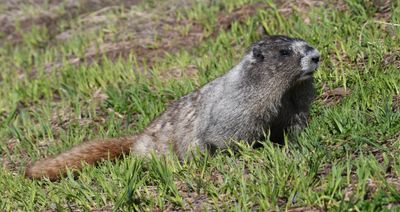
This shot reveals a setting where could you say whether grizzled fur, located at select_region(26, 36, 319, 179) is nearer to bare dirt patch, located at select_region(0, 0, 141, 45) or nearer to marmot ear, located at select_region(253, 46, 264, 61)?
marmot ear, located at select_region(253, 46, 264, 61)

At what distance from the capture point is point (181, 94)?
21.9 feet

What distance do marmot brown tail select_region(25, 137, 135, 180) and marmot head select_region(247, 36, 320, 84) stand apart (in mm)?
1210

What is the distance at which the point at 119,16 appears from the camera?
8.84m

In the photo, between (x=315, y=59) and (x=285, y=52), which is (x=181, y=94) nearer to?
(x=285, y=52)

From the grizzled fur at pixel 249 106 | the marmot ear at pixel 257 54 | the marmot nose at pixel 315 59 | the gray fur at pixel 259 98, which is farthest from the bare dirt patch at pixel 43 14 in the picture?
the marmot nose at pixel 315 59

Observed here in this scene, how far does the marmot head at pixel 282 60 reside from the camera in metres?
5.19

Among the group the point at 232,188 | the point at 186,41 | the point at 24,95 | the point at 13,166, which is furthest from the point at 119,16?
the point at 232,188

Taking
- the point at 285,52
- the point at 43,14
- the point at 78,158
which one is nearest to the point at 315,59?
the point at 285,52

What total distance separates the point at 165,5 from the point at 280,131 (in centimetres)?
387

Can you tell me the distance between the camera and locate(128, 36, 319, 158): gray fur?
5.30 m

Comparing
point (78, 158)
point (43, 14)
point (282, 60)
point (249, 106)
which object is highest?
point (282, 60)

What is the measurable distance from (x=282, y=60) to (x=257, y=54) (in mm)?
259

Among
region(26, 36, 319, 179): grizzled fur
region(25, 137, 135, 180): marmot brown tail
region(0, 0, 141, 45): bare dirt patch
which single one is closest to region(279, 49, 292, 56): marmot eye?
region(26, 36, 319, 179): grizzled fur

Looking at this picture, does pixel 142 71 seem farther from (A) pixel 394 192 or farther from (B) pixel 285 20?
(A) pixel 394 192
